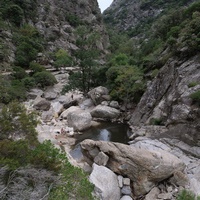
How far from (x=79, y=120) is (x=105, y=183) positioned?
11.9 m

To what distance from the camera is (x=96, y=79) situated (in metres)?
31.6

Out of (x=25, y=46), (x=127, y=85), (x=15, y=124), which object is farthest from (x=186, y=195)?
(x=25, y=46)

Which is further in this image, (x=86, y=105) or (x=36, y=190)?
(x=86, y=105)

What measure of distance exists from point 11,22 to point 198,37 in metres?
44.1

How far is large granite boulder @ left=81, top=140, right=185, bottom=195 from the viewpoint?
10.1m

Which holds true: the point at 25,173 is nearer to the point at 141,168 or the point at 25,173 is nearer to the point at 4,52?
the point at 141,168

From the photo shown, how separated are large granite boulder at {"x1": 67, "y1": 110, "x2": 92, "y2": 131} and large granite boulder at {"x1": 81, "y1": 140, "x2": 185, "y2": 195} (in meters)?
9.79

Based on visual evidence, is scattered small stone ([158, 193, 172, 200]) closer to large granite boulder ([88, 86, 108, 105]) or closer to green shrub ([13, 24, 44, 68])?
large granite boulder ([88, 86, 108, 105])

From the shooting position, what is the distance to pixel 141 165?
33.3 ft

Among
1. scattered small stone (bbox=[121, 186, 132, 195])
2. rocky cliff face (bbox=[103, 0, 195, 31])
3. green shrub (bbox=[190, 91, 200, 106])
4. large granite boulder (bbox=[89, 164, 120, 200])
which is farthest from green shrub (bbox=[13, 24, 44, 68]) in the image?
rocky cliff face (bbox=[103, 0, 195, 31])

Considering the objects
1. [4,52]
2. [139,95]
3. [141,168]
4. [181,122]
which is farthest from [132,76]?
[4,52]

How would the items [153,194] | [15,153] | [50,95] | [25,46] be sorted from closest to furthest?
[15,153]
[153,194]
[50,95]
[25,46]

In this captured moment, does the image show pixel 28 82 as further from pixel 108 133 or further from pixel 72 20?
pixel 72 20

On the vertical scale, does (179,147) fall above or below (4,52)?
below
